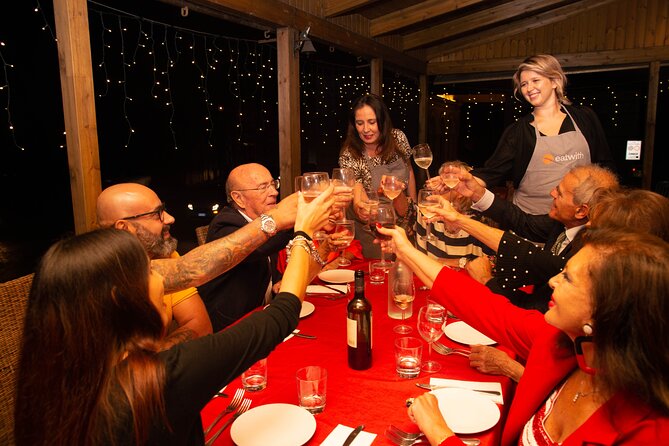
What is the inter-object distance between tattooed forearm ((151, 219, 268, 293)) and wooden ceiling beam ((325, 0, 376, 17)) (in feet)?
12.4

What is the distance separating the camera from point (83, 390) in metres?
0.94

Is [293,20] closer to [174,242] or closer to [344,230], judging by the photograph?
[174,242]

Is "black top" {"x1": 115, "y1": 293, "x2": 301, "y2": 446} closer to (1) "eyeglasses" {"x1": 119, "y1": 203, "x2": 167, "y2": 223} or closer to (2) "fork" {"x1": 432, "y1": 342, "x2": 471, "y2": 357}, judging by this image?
(2) "fork" {"x1": 432, "y1": 342, "x2": 471, "y2": 357}

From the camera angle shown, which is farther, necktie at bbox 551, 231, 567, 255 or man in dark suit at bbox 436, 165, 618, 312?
necktie at bbox 551, 231, 567, 255

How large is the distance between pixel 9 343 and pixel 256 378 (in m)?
0.90

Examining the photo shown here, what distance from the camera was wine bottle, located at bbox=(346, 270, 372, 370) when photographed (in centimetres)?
161

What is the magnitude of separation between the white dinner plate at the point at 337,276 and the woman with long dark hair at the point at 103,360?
160 cm

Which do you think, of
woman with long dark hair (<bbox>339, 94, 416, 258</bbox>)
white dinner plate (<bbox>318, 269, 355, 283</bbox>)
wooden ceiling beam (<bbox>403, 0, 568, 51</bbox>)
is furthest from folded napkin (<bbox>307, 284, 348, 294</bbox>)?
wooden ceiling beam (<bbox>403, 0, 568, 51</bbox>)

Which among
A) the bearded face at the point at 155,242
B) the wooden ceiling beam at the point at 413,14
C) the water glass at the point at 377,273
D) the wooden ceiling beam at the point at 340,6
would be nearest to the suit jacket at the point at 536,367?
the water glass at the point at 377,273

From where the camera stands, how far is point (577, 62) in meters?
6.93

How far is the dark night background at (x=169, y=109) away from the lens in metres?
2.97

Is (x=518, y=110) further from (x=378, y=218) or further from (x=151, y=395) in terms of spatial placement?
(x=151, y=395)

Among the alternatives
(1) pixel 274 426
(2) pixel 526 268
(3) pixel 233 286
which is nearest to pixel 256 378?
(1) pixel 274 426

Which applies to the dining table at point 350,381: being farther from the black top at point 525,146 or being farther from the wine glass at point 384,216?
the black top at point 525,146
